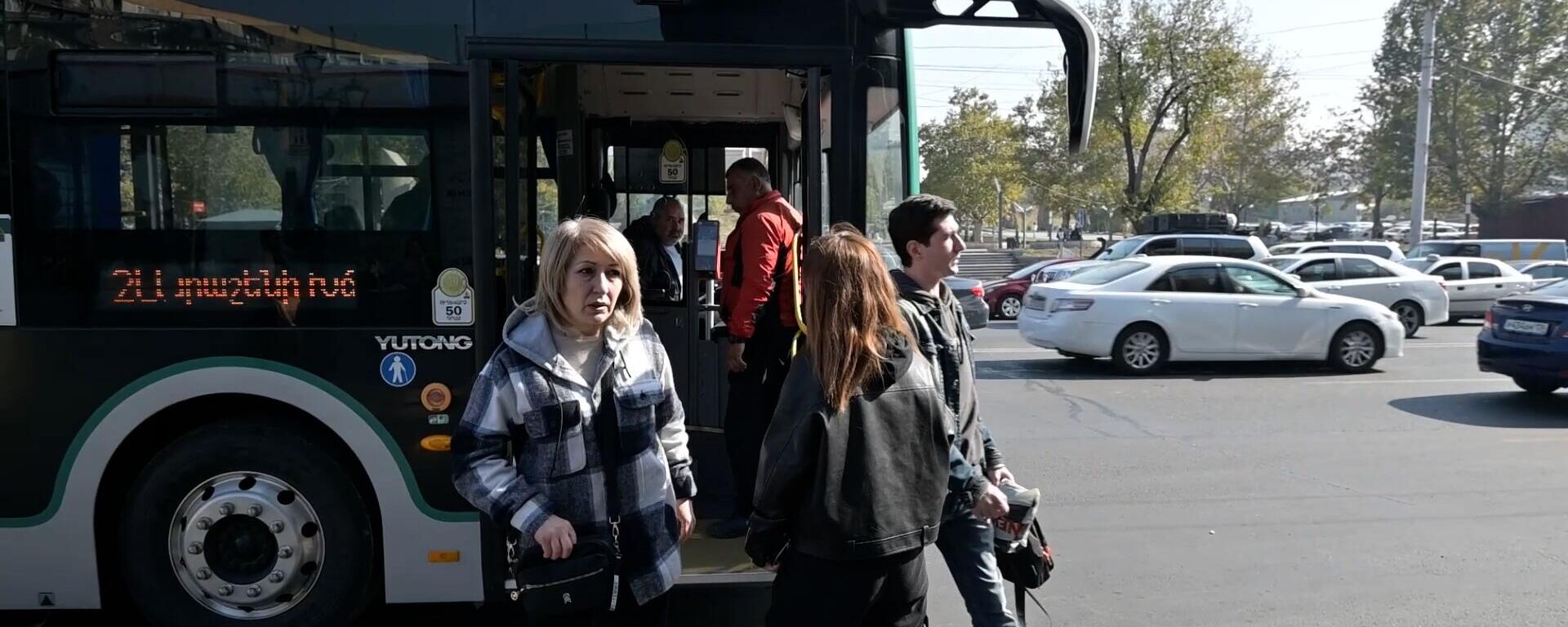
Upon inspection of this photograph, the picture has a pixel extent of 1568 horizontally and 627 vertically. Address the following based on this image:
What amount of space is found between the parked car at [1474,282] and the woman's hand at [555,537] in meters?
23.5

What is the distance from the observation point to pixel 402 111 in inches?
169

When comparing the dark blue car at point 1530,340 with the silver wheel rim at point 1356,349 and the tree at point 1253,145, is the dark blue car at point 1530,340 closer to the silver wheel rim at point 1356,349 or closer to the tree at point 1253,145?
the silver wheel rim at point 1356,349

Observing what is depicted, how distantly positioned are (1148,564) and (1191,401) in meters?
5.82

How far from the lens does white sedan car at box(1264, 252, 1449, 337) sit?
60.5 feet

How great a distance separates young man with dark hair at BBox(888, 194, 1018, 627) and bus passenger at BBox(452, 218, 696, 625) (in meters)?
0.82

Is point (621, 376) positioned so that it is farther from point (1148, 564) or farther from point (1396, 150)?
point (1396, 150)

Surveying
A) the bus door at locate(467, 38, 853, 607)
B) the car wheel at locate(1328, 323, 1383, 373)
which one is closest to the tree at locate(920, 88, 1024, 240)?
the car wheel at locate(1328, 323, 1383, 373)

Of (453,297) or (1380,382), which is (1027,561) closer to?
(453,297)

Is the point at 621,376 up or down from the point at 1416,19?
down

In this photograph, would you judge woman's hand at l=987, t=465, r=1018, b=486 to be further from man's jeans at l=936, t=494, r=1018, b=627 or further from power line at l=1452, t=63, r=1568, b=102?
power line at l=1452, t=63, r=1568, b=102

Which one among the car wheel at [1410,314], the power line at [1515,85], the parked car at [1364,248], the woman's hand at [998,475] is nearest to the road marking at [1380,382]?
the car wheel at [1410,314]

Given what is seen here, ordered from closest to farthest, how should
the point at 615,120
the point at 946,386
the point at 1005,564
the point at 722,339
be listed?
the point at 946,386 < the point at 1005,564 < the point at 722,339 < the point at 615,120


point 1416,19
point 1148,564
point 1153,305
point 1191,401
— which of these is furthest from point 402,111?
point 1416,19

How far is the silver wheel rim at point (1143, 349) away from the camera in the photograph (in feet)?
43.7
